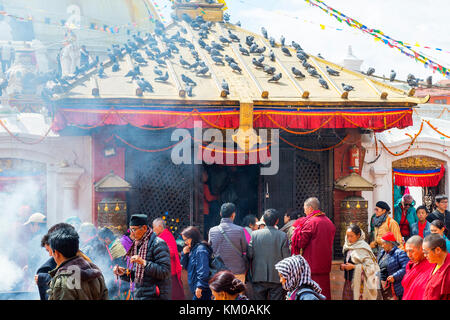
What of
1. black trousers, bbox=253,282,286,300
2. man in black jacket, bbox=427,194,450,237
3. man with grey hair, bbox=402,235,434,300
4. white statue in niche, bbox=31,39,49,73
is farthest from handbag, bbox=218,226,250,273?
white statue in niche, bbox=31,39,49,73

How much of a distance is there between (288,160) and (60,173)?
4.60 metres

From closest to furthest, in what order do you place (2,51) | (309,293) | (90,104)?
(309,293) → (90,104) → (2,51)

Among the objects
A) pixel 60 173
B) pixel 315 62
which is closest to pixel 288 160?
pixel 315 62

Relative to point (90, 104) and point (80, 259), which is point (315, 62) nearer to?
point (90, 104)

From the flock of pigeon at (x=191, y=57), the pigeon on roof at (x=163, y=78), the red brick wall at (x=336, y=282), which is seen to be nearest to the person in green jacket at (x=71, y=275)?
the red brick wall at (x=336, y=282)

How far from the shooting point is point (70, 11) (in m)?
23.0

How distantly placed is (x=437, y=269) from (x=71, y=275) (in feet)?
11.0

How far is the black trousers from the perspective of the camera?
263 inches

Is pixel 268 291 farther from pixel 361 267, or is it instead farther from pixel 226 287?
pixel 226 287

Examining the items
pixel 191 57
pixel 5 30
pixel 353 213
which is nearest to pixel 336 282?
pixel 353 213

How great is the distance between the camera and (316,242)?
22.7ft
